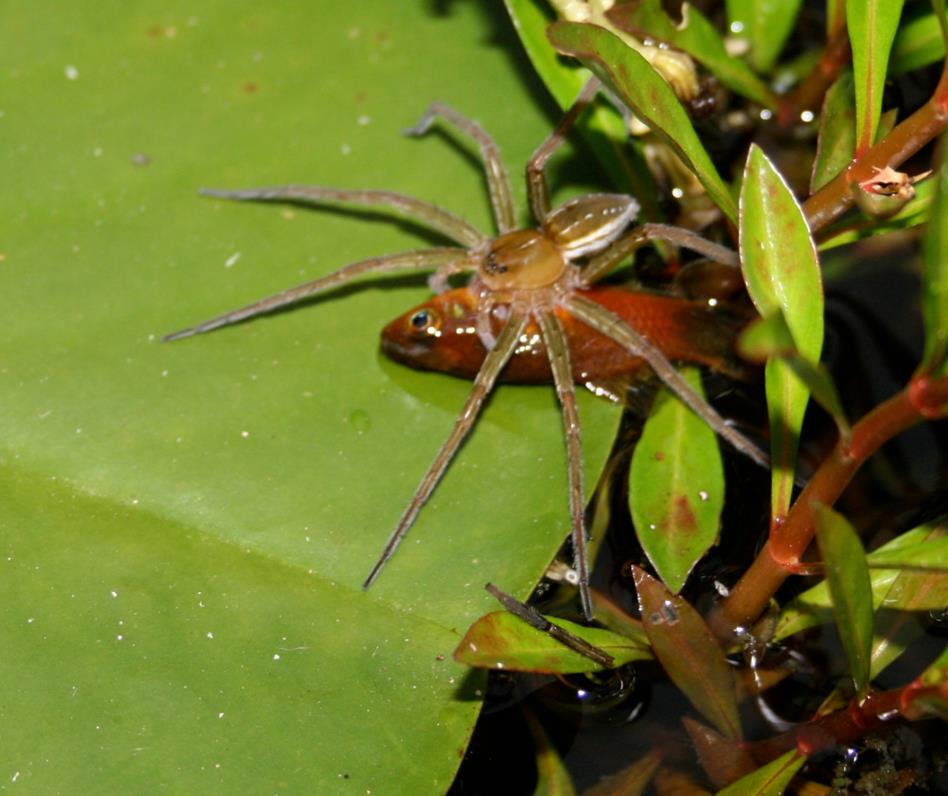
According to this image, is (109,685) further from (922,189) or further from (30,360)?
(922,189)

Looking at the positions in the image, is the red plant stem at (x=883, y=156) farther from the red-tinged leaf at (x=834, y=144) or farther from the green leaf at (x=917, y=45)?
the green leaf at (x=917, y=45)

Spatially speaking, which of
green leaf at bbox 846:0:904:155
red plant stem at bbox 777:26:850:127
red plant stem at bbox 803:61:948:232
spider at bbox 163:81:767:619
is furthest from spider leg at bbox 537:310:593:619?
red plant stem at bbox 777:26:850:127

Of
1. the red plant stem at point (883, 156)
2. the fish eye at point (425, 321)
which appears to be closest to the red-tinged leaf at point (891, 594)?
the red plant stem at point (883, 156)

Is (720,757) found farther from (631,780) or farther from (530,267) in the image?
(530,267)

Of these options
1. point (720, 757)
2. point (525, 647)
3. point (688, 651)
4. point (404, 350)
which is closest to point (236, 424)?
point (404, 350)

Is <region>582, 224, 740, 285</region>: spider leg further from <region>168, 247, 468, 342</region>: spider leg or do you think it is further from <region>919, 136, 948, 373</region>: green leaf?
<region>919, 136, 948, 373</region>: green leaf

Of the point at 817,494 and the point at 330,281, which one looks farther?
the point at 330,281
